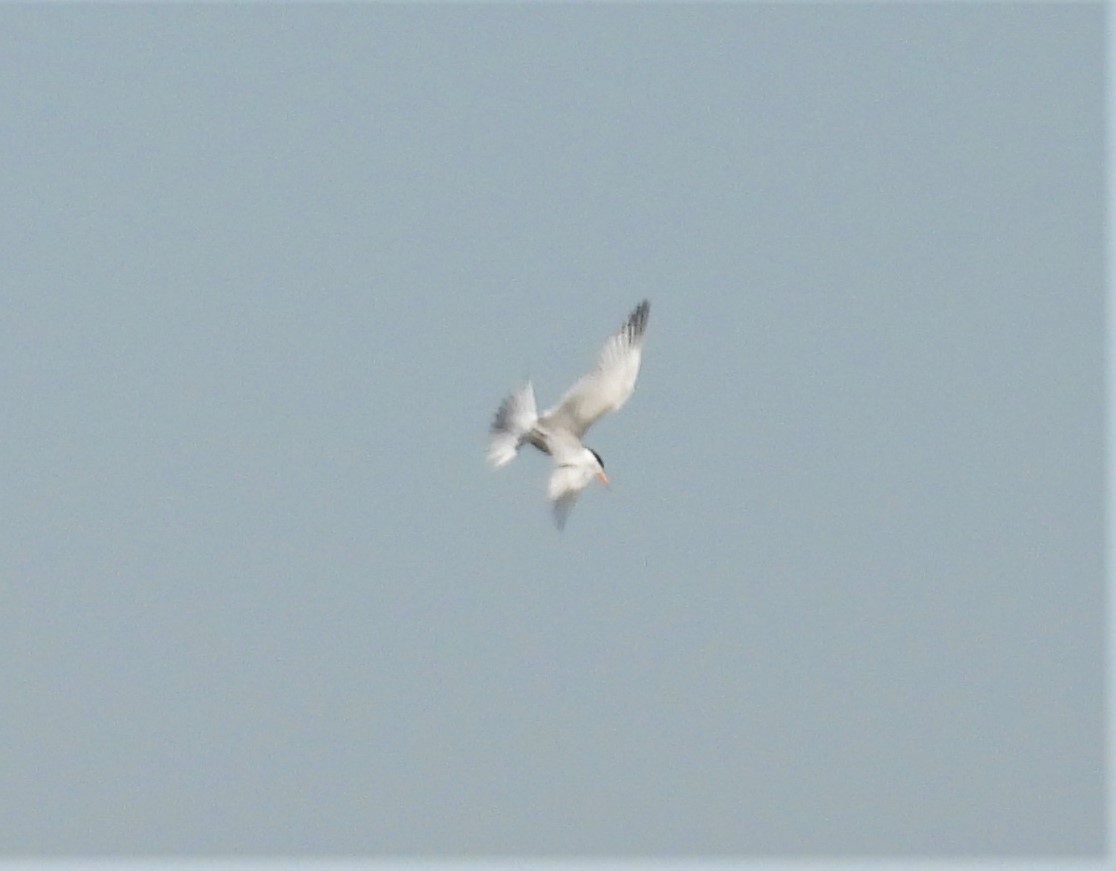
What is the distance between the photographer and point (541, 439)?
20.3 m

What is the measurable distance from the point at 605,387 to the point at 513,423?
821 mm

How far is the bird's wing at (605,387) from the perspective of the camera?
20.3 meters

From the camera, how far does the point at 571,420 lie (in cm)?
2039

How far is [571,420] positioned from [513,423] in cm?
50

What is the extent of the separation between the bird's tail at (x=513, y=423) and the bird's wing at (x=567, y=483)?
1.36 feet

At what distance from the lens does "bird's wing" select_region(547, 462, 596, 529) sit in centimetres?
2031

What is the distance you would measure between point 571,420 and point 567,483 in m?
0.49

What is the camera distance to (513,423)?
20.2 m

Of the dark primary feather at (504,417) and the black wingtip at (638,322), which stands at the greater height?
the black wingtip at (638,322)

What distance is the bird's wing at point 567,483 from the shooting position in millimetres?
20312

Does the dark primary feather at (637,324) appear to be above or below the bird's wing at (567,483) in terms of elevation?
above

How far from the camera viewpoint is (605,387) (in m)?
20.5

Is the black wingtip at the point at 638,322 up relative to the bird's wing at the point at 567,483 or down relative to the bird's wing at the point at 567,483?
up

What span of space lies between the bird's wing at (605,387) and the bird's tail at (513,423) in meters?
0.14
